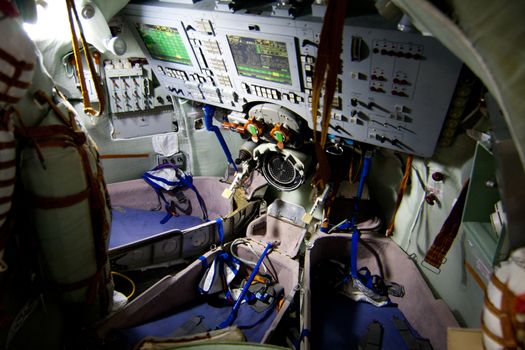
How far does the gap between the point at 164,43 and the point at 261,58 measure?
0.95 meters

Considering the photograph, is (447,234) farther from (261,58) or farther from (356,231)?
(261,58)

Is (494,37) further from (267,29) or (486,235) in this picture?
(267,29)

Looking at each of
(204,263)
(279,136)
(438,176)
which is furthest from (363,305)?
(279,136)

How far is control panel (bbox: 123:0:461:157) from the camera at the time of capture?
2.07 m

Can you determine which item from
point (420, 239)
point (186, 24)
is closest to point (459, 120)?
point (420, 239)

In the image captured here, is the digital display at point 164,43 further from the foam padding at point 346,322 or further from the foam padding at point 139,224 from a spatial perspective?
the foam padding at point 346,322

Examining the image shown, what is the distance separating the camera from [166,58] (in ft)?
10.4

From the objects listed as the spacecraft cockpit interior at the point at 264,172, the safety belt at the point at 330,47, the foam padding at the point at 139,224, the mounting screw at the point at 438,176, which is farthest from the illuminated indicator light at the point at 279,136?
the foam padding at the point at 139,224

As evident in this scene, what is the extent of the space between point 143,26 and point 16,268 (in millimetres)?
2032

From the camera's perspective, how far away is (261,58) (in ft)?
8.46

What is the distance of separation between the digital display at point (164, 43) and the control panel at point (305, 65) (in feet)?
0.03

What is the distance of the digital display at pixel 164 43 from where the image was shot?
2.85 meters

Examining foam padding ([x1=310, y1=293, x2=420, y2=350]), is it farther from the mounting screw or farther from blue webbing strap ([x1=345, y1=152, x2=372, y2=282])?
the mounting screw

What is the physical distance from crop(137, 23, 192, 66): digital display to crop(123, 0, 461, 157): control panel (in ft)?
0.03
